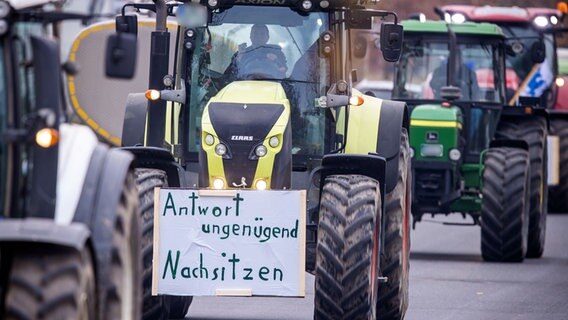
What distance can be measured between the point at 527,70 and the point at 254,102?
15315 mm

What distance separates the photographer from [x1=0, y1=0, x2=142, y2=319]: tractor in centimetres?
889

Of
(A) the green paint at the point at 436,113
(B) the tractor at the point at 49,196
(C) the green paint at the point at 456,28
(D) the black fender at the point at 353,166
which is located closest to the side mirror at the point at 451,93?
(A) the green paint at the point at 436,113

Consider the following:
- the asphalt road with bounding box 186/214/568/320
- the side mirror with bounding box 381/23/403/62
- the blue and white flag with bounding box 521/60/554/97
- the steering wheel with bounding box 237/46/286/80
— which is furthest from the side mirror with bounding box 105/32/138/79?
the blue and white flag with bounding box 521/60/554/97

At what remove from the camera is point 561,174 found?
29422 mm

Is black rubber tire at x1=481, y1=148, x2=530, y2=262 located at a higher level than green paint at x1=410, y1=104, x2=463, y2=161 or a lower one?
lower

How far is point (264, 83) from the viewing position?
1410cm

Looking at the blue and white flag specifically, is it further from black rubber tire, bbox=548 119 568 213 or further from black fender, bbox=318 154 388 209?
black fender, bbox=318 154 388 209

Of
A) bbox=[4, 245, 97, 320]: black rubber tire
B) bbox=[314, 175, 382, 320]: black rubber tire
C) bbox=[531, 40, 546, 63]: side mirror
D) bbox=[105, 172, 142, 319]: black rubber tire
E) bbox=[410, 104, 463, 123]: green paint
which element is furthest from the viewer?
bbox=[531, 40, 546, 63]: side mirror

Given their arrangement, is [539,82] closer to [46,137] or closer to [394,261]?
[394,261]

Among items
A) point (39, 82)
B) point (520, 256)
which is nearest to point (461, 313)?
point (520, 256)

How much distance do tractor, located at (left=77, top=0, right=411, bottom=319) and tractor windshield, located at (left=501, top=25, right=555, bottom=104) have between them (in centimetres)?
1220

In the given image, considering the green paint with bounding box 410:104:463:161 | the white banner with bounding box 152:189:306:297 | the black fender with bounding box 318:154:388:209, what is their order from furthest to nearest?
the green paint with bounding box 410:104:463:161, the black fender with bounding box 318:154:388:209, the white banner with bounding box 152:189:306:297

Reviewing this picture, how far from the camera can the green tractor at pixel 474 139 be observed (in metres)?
20.8

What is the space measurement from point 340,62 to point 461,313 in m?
2.57
